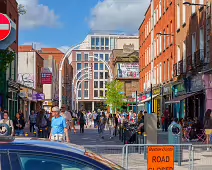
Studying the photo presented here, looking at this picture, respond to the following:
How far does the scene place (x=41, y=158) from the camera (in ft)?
12.2

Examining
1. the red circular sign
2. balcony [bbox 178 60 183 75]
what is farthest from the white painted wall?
the red circular sign

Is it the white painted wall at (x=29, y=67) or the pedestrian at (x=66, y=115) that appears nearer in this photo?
the pedestrian at (x=66, y=115)

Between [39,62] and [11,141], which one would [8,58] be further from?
[39,62]

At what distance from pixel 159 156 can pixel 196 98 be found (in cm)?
2157

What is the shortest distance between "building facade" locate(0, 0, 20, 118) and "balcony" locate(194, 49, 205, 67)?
40.0 ft

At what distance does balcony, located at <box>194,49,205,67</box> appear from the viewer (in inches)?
1073

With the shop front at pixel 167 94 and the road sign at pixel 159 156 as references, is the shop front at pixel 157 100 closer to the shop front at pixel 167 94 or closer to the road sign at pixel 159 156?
the shop front at pixel 167 94

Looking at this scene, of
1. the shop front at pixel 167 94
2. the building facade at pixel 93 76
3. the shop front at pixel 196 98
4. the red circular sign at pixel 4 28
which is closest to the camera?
the red circular sign at pixel 4 28

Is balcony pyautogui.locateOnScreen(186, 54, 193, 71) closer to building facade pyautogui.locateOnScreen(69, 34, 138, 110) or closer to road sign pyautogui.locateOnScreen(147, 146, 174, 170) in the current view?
road sign pyautogui.locateOnScreen(147, 146, 174, 170)

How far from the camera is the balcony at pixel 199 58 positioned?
27.3m

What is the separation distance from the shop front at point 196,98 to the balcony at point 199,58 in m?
0.77

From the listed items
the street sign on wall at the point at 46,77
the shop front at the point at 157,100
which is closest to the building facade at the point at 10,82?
the shop front at the point at 157,100

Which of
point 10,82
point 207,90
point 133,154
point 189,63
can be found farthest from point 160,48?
point 133,154

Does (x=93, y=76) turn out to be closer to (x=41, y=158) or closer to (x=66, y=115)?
(x=66, y=115)
